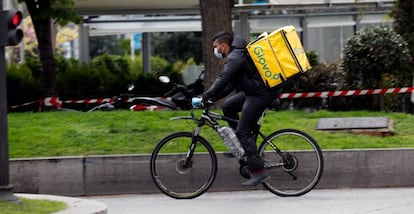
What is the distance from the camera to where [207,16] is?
51.9 feet

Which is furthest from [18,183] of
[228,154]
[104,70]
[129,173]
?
[104,70]

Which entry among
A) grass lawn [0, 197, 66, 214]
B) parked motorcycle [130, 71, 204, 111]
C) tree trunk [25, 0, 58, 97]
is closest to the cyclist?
grass lawn [0, 197, 66, 214]

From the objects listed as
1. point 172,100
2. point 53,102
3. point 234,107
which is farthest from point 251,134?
point 53,102

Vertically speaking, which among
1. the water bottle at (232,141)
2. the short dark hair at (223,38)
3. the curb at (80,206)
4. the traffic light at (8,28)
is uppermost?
the traffic light at (8,28)

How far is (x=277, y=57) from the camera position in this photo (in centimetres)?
1052

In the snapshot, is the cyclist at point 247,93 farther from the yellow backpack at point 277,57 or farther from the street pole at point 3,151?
the street pole at point 3,151

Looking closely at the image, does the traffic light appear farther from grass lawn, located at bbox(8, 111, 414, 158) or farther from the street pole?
grass lawn, located at bbox(8, 111, 414, 158)

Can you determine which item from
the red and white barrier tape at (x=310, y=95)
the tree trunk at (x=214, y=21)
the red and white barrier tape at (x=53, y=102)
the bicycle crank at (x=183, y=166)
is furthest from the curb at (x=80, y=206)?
the red and white barrier tape at (x=53, y=102)

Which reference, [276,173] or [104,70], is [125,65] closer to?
[104,70]

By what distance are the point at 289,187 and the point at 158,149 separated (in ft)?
4.91

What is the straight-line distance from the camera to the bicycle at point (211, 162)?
10984 mm

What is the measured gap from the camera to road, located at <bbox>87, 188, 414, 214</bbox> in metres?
10.0

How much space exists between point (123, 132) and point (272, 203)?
3.19 metres

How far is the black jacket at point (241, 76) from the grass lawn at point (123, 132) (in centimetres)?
155
